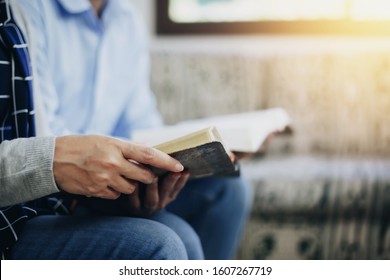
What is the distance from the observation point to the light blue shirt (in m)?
0.82

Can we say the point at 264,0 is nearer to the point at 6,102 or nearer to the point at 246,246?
the point at 246,246

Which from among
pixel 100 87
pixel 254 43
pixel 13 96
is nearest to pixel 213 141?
pixel 13 96

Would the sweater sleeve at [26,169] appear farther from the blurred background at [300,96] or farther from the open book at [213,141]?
the blurred background at [300,96]

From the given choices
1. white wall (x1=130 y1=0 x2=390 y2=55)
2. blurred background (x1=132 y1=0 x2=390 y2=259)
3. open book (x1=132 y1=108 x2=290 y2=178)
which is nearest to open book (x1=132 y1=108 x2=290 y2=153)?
open book (x1=132 y1=108 x2=290 y2=178)

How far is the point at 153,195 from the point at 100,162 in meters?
0.15

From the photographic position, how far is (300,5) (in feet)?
7.11

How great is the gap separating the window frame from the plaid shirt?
161cm

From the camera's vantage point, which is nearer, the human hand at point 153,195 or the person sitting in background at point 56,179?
the person sitting in background at point 56,179

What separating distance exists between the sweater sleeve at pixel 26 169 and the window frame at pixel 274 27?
173 centimetres

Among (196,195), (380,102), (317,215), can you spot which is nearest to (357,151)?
(380,102)

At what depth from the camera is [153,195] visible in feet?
2.31

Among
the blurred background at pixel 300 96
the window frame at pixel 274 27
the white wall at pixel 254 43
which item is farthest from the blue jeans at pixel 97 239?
the window frame at pixel 274 27

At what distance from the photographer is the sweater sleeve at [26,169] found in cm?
58
